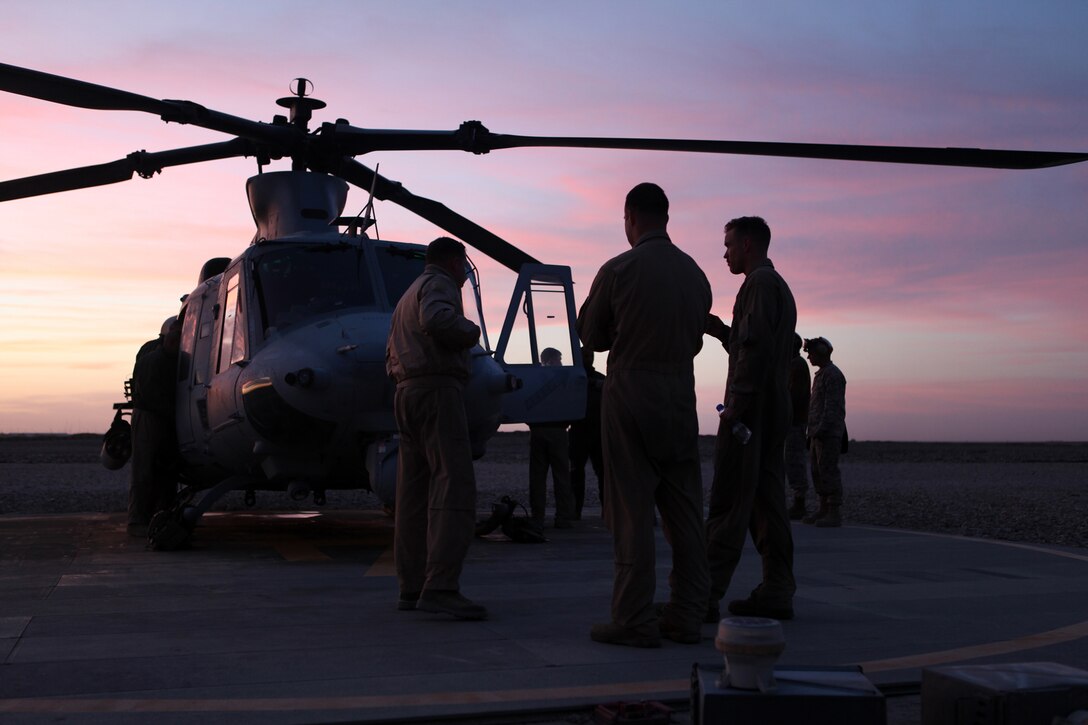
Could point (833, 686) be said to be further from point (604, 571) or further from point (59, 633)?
point (604, 571)

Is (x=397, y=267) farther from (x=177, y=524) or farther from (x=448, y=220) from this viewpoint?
(x=177, y=524)

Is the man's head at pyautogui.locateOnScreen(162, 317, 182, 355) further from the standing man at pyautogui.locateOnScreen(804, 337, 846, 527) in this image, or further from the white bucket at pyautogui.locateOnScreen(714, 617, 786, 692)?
the white bucket at pyautogui.locateOnScreen(714, 617, 786, 692)


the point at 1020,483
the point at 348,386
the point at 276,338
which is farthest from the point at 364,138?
the point at 1020,483

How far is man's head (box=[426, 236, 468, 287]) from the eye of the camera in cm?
631

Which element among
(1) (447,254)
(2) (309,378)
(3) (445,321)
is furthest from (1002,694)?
(2) (309,378)

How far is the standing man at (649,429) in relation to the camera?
16.9ft

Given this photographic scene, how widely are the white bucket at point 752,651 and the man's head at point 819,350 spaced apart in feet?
30.9

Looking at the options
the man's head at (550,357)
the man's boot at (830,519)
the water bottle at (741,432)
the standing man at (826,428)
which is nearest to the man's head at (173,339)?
the man's head at (550,357)

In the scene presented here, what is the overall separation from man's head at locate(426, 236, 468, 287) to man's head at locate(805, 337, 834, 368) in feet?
22.6

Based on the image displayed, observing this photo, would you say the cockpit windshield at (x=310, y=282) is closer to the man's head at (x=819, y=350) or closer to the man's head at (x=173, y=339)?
the man's head at (x=173, y=339)

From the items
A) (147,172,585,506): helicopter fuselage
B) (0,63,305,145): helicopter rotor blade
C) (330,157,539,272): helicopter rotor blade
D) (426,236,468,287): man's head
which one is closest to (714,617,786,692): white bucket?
(426,236,468,287): man's head

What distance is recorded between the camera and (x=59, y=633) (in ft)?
17.7

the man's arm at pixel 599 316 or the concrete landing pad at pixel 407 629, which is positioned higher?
the man's arm at pixel 599 316

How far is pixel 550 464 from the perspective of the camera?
11523 millimetres
